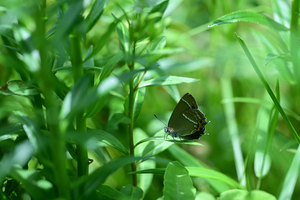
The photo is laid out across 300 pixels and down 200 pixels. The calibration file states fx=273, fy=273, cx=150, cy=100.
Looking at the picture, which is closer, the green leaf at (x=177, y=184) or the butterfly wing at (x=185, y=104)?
the green leaf at (x=177, y=184)

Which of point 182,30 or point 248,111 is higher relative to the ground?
point 182,30

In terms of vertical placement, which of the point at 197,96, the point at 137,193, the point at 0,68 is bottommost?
the point at 137,193

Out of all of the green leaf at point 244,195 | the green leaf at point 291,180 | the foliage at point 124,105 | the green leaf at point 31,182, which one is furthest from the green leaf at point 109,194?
the green leaf at point 291,180

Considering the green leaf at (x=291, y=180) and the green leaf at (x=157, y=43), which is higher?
the green leaf at (x=157, y=43)

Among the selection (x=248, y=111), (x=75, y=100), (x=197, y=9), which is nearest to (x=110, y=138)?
(x=75, y=100)

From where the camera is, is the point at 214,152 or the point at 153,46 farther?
the point at 214,152

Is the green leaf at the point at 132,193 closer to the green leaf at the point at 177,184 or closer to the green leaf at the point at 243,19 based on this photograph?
the green leaf at the point at 177,184

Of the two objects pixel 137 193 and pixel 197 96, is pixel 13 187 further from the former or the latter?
pixel 197 96
